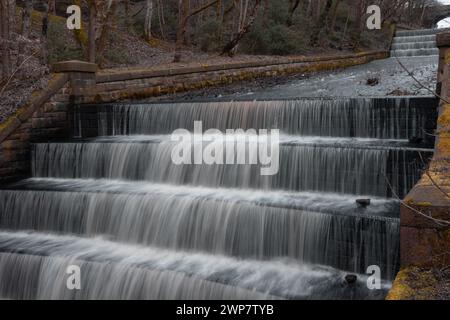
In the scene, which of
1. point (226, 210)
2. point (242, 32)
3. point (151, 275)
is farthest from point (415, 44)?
point (151, 275)

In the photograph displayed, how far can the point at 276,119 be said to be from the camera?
1131cm

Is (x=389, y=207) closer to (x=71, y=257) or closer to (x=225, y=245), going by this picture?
(x=225, y=245)

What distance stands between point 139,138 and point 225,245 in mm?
4915

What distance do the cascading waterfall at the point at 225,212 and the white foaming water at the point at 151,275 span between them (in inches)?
0.8

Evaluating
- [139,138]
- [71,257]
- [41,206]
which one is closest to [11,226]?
[41,206]

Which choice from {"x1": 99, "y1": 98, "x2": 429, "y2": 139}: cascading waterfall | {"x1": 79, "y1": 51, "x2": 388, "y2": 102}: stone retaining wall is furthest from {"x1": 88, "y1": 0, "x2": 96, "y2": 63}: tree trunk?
{"x1": 99, "y1": 98, "x2": 429, "y2": 139}: cascading waterfall

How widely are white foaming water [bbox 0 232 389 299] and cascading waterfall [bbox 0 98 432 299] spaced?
0.07ft

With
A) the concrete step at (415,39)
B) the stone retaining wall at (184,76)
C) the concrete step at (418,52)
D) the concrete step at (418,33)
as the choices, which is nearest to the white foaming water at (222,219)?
the stone retaining wall at (184,76)

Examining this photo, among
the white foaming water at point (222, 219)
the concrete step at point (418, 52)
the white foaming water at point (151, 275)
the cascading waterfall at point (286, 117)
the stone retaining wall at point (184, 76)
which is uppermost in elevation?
the concrete step at point (418, 52)

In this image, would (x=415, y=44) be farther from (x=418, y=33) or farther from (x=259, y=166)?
(x=259, y=166)

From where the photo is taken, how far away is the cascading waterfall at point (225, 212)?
6.93 m

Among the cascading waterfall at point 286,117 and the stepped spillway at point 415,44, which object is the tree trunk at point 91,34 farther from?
the stepped spillway at point 415,44

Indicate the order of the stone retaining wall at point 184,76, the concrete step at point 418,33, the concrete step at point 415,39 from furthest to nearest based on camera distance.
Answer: the concrete step at point 418,33 < the concrete step at point 415,39 < the stone retaining wall at point 184,76

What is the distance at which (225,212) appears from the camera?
26.5 feet
